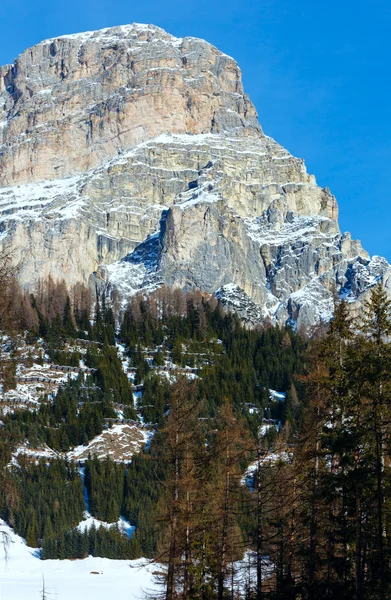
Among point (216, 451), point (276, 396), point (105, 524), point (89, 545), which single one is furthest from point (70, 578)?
point (276, 396)

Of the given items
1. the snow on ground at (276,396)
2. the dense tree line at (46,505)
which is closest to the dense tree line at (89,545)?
the dense tree line at (46,505)

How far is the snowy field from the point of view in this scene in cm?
6462

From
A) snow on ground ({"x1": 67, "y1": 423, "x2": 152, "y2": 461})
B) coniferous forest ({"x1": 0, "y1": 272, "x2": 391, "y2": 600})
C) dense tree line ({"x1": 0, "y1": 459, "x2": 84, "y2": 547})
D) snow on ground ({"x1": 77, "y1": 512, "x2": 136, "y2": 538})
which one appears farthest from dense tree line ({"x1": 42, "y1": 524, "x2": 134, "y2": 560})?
snow on ground ({"x1": 67, "y1": 423, "x2": 152, "y2": 461})

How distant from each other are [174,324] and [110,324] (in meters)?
12.5

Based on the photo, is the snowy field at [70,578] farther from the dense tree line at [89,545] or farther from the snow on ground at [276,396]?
the snow on ground at [276,396]

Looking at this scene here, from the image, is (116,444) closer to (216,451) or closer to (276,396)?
(276,396)

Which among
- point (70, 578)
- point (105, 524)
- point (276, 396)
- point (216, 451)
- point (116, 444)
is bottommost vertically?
point (70, 578)

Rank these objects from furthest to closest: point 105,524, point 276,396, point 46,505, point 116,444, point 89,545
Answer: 1. point 276,396
2. point 116,444
3. point 105,524
4. point 46,505
5. point 89,545

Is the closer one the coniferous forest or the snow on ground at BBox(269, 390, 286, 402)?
the coniferous forest

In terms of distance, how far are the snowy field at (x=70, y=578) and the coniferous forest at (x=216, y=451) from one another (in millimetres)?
2473

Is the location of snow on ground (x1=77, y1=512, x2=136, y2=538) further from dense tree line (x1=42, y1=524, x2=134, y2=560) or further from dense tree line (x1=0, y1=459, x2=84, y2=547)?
dense tree line (x1=42, y1=524, x2=134, y2=560)

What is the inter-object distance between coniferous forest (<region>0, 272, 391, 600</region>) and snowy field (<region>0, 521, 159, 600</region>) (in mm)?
2473

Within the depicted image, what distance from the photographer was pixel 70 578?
76125 millimetres

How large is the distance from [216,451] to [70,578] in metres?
47.1
